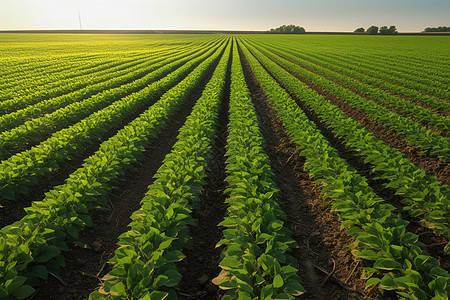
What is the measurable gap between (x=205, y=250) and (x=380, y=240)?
8.51 ft

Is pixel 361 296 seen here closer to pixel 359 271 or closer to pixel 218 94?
pixel 359 271

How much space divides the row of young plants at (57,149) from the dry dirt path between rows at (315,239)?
5.46 meters

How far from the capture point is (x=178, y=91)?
13414 millimetres

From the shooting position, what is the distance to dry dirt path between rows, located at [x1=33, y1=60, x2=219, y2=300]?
3.53m

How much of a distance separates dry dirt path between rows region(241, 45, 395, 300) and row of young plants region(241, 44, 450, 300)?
9.5 inches

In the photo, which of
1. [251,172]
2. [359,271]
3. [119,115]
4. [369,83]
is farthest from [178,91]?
[369,83]

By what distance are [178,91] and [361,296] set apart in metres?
11.9

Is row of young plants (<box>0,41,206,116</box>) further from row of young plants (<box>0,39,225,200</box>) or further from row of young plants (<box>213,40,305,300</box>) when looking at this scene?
row of young plants (<box>213,40,305,300</box>)

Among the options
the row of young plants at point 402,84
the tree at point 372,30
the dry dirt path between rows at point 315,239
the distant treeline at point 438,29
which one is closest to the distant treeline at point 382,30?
the tree at point 372,30

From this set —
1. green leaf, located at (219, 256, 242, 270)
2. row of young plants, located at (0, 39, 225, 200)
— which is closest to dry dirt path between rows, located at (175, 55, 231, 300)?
green leaf, located at (219, 256, 242, 270)

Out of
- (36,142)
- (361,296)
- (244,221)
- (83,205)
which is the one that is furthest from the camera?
(36,142)

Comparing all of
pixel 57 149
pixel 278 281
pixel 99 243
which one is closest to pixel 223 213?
pixel 99 243

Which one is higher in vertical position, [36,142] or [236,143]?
[236,143]

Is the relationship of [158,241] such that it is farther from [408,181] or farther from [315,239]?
[408,181]
